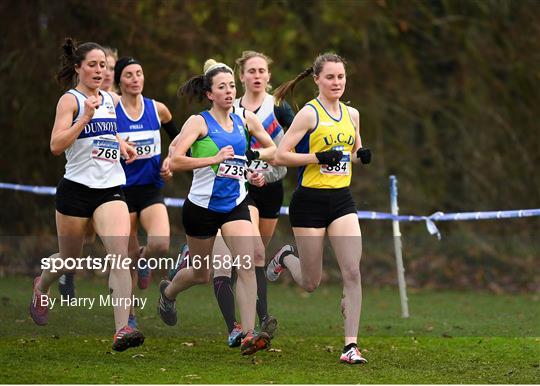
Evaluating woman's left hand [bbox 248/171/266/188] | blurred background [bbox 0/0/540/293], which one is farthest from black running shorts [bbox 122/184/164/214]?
blurred background [bbox 0/0/540/293]

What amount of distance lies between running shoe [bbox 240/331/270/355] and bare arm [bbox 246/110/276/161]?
4.62 feet

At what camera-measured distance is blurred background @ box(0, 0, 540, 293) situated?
15336 millimetres

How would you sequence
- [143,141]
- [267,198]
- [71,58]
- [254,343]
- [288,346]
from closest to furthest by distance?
[254,343] < [71,58] < [288,346] < [267,198] < [143,141]

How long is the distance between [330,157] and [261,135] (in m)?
0.79

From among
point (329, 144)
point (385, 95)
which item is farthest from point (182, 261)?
point (385, 95)

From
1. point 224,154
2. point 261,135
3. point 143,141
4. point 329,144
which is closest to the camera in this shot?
point 224,154

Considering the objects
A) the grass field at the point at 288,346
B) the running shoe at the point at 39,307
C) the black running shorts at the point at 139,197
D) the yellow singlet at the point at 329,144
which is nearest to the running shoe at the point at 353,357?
the grass field at the point at 288,346

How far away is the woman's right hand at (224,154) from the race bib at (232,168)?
0.22m

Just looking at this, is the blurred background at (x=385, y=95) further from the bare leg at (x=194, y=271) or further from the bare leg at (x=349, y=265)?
the bare leg at (x=349, y=265)

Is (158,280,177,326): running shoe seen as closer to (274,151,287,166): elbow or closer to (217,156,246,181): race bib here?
(217,156,246,181): race bib

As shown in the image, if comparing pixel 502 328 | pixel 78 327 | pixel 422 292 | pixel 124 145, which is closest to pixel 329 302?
pixel 422 292

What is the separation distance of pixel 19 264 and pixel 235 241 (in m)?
7.42

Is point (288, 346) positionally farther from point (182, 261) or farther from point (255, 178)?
point (255, 178)

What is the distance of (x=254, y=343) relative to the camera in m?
7.86
